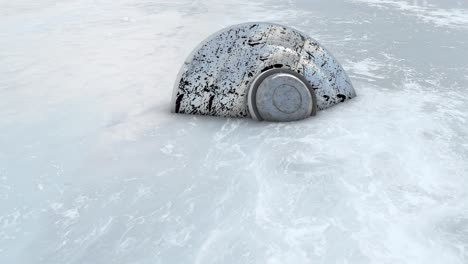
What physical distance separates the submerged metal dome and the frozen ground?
175 millimetres

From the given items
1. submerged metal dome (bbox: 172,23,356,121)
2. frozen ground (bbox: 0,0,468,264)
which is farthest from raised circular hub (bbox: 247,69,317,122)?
frozen ground (bbox: 0,0,468,264)

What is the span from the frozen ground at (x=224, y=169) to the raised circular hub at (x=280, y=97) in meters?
0.14

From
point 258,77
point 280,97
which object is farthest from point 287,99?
point 258,77

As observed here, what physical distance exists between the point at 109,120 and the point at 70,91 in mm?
996

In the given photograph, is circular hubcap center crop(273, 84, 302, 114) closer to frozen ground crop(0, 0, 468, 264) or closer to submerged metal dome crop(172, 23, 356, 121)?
submerged metal dome crop(172, 23, 356, 121)

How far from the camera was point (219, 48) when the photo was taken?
3.74 m

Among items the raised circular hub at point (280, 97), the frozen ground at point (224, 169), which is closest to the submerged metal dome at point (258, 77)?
the raised circular hub at point (280, 97)

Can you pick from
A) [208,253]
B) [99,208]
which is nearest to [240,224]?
[208,253]

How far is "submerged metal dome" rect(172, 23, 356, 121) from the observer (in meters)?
3.53

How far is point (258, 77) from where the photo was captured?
3535mm

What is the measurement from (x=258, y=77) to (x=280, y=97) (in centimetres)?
27

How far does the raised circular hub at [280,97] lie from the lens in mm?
3473

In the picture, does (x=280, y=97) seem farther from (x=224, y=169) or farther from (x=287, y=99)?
(x=224, y=169)

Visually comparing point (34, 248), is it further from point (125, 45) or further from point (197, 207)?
point (125, 45)
